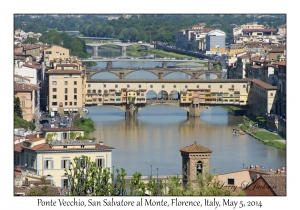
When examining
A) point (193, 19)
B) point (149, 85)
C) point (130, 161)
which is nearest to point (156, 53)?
point (193, 19)

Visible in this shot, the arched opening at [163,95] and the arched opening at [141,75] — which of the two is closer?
the arched opening at [163,95]

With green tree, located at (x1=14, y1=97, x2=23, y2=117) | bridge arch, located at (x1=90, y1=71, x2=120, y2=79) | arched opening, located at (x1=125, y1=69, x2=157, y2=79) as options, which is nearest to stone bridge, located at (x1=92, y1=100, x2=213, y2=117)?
green tree, located at (x1=14, y1=97, x2=23, y2=117)

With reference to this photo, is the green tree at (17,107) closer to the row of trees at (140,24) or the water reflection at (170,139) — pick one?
the water reflection at (170,139)

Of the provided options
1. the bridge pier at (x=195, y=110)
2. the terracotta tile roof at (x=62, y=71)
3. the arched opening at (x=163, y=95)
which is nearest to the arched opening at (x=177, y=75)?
the arched opening at (x=163, y=95)

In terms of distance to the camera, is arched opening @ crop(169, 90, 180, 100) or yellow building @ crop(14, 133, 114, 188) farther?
arched opening @ crop(169, 90, 180, 100)

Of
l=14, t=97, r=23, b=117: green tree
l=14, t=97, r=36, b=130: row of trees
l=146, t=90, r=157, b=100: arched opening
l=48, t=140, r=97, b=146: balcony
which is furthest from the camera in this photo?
l=146, t=90, r=157, b=100: arched opening

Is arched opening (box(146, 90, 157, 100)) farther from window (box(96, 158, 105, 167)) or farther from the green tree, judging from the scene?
window (box(96, 158, 105, 167))
